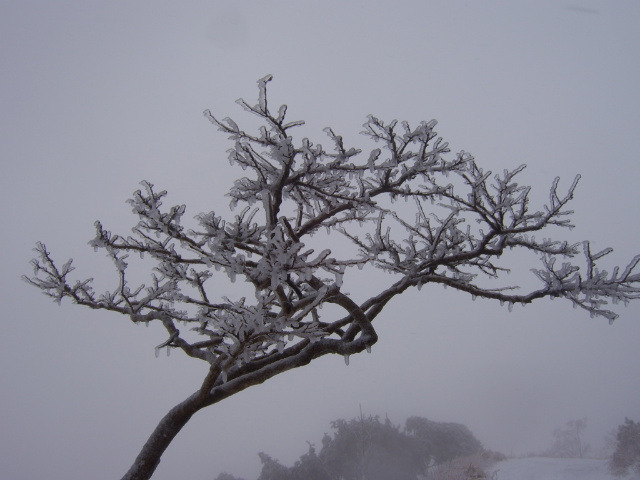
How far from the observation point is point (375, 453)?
26656 millimetres

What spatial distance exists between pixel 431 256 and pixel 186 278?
137 inches

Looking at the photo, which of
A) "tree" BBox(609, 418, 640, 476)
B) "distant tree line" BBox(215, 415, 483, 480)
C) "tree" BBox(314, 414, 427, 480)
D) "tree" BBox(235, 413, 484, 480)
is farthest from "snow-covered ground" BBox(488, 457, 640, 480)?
"tree" BBox(314, 414, 427, 480)

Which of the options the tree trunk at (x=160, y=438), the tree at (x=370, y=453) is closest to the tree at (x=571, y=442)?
the tree at (x=370, y=453)

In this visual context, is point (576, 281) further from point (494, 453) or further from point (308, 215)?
point (494, 453)

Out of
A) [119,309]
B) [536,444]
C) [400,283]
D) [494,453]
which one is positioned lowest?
[536,444]

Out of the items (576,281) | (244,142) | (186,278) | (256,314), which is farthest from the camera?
(186,278)

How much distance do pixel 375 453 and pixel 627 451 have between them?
1484 centimetres

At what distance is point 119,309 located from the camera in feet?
17.9

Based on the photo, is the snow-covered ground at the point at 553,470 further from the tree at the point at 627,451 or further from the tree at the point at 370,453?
the tree at the point at 370,453

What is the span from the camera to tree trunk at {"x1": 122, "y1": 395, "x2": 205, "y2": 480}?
493cm

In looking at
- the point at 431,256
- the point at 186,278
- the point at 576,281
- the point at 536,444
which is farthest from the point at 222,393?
the point at 536,444

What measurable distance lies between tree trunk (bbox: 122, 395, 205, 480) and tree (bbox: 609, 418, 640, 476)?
72.5ft

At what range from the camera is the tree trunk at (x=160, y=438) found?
4934 millimetres

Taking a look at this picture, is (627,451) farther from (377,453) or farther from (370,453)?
(370,453)
